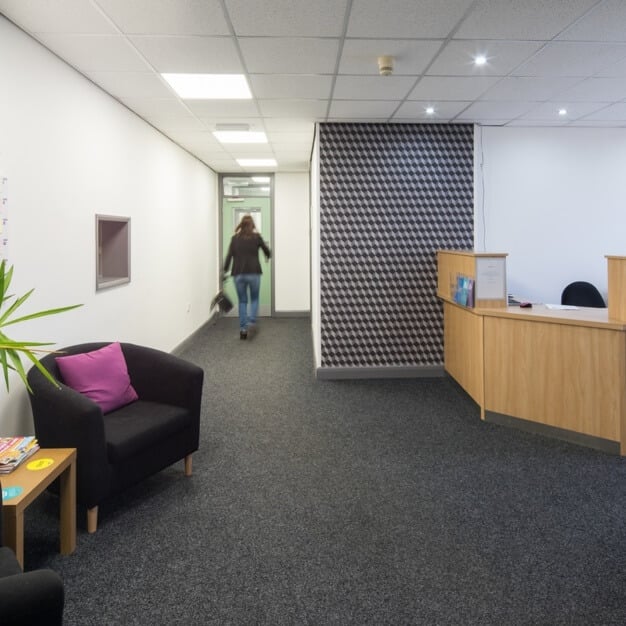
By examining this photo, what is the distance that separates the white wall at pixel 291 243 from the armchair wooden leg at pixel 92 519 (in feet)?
18.6

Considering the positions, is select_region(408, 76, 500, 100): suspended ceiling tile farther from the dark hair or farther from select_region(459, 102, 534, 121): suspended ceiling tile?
the dark hair

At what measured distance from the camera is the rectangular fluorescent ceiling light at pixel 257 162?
20.7 ft

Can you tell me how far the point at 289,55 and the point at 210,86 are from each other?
0.76 m

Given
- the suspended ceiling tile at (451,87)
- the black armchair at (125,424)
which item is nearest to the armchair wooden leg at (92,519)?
the black armchair at (125,424)

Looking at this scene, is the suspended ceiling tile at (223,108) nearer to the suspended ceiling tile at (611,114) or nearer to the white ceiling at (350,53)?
the white ceiling at (350,53)

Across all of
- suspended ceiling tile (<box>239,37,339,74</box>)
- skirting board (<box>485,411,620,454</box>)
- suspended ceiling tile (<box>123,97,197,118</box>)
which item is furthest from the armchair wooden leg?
suspended ceiling tile (<box>123,97,197,118</box>)

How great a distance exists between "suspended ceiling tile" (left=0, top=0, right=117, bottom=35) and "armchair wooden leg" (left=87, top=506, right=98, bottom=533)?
210cm

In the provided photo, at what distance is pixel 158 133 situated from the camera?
4508 mm

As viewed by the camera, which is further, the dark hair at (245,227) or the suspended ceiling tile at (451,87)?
the dark hair at (245,227)

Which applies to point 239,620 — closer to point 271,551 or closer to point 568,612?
point 271,551

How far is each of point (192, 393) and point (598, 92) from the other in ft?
11.1

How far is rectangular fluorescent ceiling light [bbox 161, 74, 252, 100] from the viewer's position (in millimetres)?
3086

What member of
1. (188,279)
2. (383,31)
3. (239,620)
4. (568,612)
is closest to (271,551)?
(239,620)

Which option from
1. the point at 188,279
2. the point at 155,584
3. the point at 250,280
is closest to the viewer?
the point at 155,584
